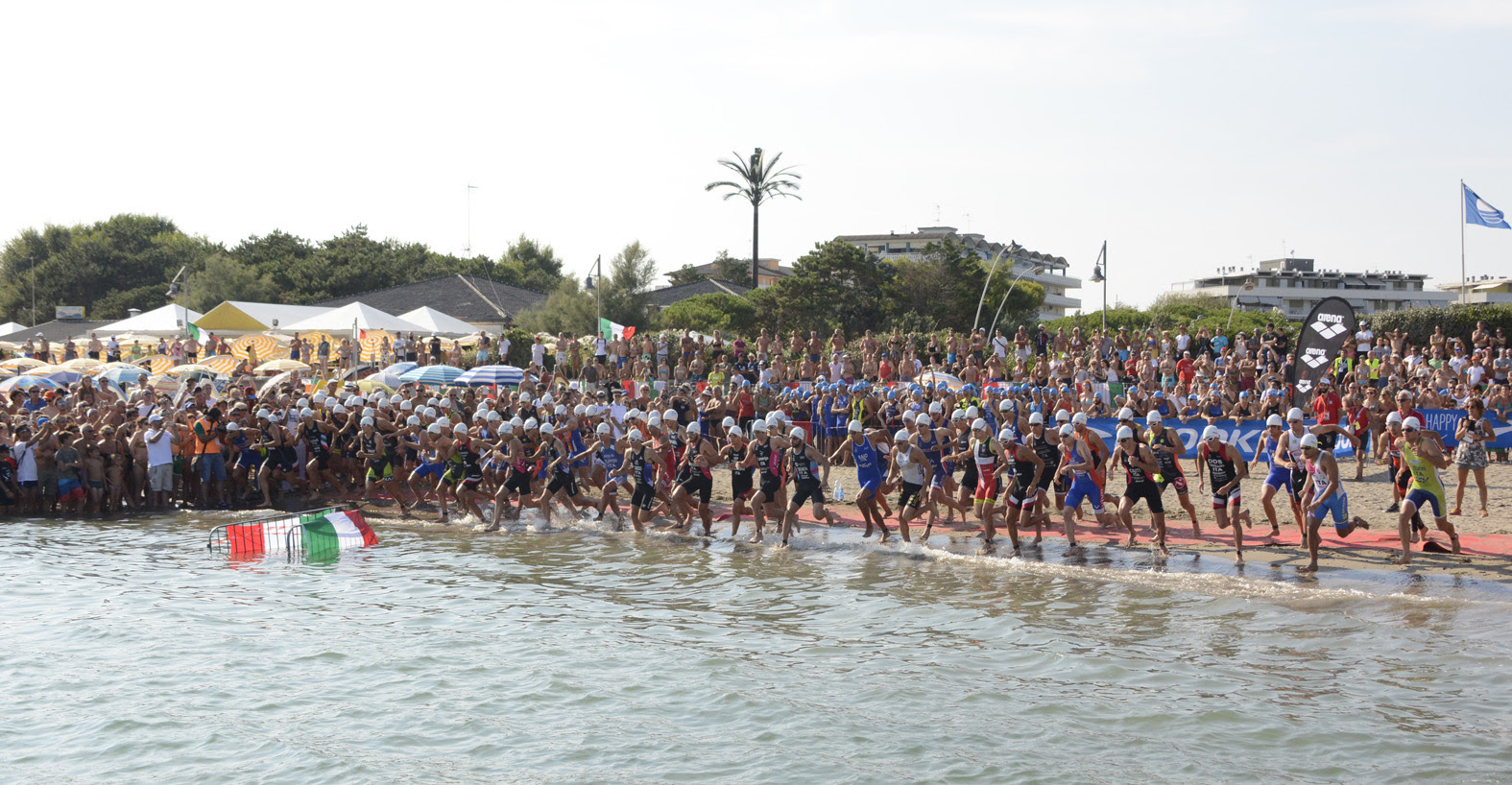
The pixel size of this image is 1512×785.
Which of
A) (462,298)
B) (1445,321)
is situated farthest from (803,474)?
(462,298)

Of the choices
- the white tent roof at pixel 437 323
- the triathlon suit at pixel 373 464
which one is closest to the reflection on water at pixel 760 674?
the triathlon suit at pixel 373 464

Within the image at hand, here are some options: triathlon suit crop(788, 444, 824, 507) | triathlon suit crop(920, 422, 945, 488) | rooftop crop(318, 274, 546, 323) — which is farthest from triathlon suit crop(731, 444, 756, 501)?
rooftop crop(318, 274, 546, 323)

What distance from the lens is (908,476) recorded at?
1330 cm

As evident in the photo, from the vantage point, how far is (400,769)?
25.2ft

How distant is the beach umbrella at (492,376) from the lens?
954 inches

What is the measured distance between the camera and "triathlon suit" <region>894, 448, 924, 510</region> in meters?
13.2

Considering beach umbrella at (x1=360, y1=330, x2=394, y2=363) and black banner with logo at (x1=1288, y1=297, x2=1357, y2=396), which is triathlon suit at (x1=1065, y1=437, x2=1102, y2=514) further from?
beach umbrella at (x1=360, y1=330, x2=394, y2=363)

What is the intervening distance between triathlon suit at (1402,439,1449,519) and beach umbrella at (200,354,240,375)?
26367 mm

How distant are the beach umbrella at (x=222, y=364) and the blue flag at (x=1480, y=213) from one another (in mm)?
30999

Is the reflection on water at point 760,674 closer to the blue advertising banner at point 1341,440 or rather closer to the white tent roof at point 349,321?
the blue advertising banner at point 1341,440

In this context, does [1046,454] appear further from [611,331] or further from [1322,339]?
[611,331]

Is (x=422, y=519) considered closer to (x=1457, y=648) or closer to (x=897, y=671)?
(x=897, y=671)

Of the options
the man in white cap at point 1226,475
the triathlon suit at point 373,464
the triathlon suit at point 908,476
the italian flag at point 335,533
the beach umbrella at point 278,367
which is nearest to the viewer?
the man in white cap at point 1226,475

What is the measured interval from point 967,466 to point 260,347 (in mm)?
24888
